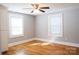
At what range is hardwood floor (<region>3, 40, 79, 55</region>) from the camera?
1.45 meters

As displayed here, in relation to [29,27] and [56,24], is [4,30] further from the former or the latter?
[56,24]

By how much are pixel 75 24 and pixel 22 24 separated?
1.01 metres

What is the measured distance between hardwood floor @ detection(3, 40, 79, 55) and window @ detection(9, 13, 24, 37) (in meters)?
0.24

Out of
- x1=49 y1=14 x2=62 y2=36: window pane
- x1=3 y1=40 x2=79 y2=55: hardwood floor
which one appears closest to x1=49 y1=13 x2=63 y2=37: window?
x1=49 y1=14 x2=62 y2=36: window pane

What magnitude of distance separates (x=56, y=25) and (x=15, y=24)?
29.7 inches

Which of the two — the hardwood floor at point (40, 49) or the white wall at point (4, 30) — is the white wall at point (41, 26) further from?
the white wall at point (4, 30)

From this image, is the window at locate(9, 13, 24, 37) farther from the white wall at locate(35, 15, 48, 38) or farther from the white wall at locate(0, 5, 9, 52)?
the white wall at locate(35, 15, 48, 38)

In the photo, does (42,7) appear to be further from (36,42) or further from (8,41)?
(8,41)

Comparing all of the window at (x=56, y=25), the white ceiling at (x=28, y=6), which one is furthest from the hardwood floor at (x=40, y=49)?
the white ceiling at (x=28, y=6)

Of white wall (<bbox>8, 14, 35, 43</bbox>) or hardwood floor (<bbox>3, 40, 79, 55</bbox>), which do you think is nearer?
hardwood floor (<bbox>3, 40, 79, 55</bbox>)

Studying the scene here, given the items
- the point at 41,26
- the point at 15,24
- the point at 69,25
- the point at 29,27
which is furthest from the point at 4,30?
A: the point at 69,25

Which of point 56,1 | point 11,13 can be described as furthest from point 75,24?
point 11,13

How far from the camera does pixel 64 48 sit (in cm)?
151
